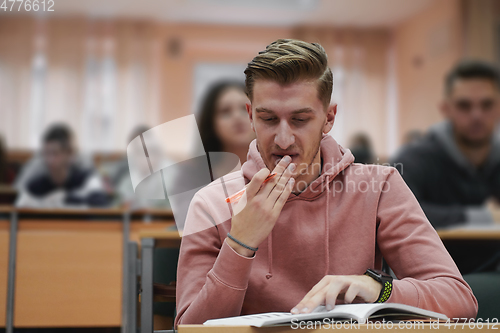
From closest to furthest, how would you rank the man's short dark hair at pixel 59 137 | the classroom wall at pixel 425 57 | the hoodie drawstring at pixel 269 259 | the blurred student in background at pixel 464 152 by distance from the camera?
the hoodie drawstring at pixel 269 259 → the blurred student in background at pixel 464 152 → the man's short dark hair at pixel 59 137 → the classroom wall at pixel 425 57

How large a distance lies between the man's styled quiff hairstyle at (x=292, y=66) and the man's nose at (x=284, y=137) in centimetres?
8

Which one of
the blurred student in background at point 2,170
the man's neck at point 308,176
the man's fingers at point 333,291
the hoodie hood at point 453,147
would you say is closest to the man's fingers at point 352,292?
the man's fingers at point 333,291

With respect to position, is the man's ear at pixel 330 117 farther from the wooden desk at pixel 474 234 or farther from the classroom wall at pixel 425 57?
the classroom wall at pixel 425 57

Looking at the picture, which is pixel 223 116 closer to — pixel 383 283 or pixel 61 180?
pixel 383 283

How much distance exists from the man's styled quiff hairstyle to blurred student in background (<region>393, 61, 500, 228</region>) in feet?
3.36

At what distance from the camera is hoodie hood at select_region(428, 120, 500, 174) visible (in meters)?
1.93

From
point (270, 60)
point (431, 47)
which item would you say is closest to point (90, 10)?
point (431, 47)

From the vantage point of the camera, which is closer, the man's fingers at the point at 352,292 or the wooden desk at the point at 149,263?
the man's fingers at the point at 352,292

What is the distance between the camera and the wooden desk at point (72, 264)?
1322 mm

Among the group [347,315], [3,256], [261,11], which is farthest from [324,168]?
[261,11]

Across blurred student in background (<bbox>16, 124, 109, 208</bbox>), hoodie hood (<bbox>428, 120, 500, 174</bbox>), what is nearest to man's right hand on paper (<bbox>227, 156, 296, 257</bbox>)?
hoodie hood (<bbox>428, 120, 500, 174</bbox>)

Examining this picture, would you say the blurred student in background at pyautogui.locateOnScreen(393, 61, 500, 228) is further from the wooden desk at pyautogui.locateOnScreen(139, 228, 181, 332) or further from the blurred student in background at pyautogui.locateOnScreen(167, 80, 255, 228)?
the wooden desk at pyautogui.locateOnScreen(139, 228, 181, 332)

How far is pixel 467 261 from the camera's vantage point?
1.23 m

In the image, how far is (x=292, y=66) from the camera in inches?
33.0
